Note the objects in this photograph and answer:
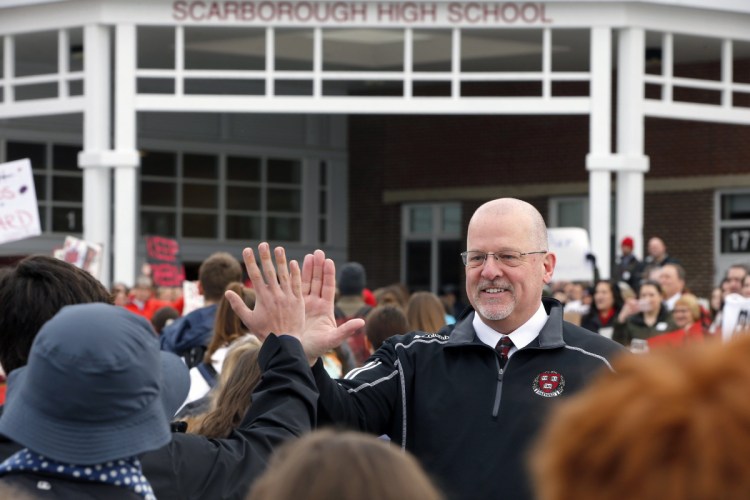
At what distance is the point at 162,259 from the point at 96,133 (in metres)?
1.93

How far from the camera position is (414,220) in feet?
86.9

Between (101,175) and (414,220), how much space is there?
10.0 metres

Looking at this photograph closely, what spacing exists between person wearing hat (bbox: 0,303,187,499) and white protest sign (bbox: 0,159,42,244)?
9.30m

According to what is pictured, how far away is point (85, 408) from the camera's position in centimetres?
242

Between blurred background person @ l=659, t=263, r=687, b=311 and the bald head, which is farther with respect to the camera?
blurred background person @ l=659, t=263, r=687, b=311

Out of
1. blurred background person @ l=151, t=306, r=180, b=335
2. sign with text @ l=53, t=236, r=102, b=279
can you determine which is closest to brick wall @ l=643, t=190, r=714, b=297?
sign with text @ l=53, t=236, r=102, b=279

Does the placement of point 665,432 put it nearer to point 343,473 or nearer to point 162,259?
point 343,473

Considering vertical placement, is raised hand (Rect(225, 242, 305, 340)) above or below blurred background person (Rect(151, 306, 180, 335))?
above

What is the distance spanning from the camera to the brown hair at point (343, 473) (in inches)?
62.9

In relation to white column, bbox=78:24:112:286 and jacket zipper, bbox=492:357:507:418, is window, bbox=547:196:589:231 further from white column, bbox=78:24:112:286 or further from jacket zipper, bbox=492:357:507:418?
jacket zipper, bbox=492:357:507:418

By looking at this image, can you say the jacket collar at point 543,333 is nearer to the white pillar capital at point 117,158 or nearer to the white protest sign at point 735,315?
→ the white protest sign at point 735,315

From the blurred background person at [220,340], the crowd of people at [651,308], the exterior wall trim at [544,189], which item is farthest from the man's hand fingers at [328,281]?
the exterior wall trim at [544,189]

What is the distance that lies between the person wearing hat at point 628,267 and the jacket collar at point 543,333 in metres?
11.5

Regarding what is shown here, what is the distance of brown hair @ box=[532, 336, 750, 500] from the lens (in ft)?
A: 4.38
